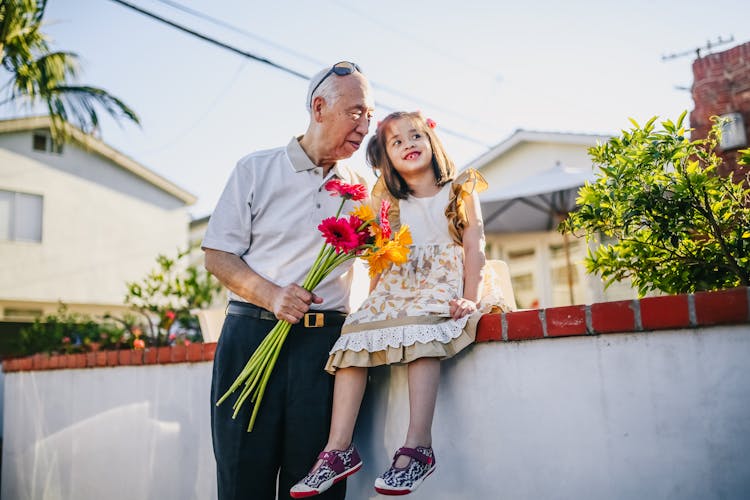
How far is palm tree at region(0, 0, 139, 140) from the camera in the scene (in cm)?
810

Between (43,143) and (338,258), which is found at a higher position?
(43,143)

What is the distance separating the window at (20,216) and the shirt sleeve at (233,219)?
45.9 feet

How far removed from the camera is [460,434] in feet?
7.40

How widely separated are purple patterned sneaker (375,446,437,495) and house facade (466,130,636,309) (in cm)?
684

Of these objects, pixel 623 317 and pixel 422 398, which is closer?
pixel 623 317

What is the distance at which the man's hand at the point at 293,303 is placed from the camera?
83.4 inches

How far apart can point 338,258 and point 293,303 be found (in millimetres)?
240

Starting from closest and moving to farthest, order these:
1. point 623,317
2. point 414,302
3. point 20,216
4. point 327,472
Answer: point 623,317 → point 327,472 → point 414,302 → point 20,216

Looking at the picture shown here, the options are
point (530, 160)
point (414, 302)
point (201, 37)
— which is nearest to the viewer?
point (414, 302)

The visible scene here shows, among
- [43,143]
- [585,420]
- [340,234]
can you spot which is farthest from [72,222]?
[585,420]

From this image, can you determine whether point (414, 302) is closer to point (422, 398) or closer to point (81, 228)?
point (422, 398)

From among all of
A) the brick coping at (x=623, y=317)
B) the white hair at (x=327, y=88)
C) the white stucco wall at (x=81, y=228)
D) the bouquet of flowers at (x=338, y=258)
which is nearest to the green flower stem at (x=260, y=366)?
the bouquet of flowers at (x=338, y=258)

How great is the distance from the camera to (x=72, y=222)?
50.3 feet

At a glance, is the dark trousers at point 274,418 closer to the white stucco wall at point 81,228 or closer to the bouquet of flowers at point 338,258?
the bouquet of flowers at point 338,258
